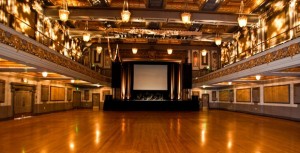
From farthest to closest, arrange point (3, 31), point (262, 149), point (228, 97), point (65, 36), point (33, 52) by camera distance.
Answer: point (228, 97), point (65, 36), point (33, 52), point (3, 31), point (262, 149)

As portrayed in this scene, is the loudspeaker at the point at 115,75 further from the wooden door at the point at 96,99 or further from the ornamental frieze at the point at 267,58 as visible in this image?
the ornamental frieze at the point at 267,58

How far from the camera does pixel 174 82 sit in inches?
1245

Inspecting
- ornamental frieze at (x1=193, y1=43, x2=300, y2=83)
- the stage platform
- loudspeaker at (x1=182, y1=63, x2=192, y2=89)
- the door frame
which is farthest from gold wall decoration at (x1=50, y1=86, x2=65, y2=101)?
ornamental frieze at (x1=193, y1=43, x2=300, y2=83)

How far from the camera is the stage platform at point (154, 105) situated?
87.6ft

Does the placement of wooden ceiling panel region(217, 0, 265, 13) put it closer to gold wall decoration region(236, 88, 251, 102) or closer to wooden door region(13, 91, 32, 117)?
gold wall decoration region(236, 88, 251, 102)

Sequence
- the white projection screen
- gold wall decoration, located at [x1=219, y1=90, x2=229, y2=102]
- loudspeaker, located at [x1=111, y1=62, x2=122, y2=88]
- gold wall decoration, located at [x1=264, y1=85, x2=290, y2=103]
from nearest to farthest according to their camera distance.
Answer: gold wall decoration, located at [x1=264, y1=85, x2=290, y2=103], loudspeaker, located at [x1=111, y1=62, x2=122, y2=88], gold wall decoration, located at [x1=219, y1=90, x2=229, y2=102], the white projection screen

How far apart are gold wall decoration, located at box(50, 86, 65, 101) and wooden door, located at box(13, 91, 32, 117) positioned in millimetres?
3912

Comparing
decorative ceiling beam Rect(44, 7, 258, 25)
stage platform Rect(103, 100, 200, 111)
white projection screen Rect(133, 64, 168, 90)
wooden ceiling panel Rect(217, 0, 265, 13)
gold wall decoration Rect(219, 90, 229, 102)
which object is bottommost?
stage platform Rect(103, 100, 200, 111)

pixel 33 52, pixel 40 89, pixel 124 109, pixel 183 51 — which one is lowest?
pixel 124 109

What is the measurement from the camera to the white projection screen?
32.0m

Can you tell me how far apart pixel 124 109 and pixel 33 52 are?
1528 cm

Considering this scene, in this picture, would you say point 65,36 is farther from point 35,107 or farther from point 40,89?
point 35,107

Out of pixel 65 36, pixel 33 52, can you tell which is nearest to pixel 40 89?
pixel 65 36

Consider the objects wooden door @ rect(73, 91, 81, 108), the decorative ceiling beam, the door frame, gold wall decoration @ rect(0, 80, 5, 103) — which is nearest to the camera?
gold wall decoration @ rect(0, 80, 5, 103)
